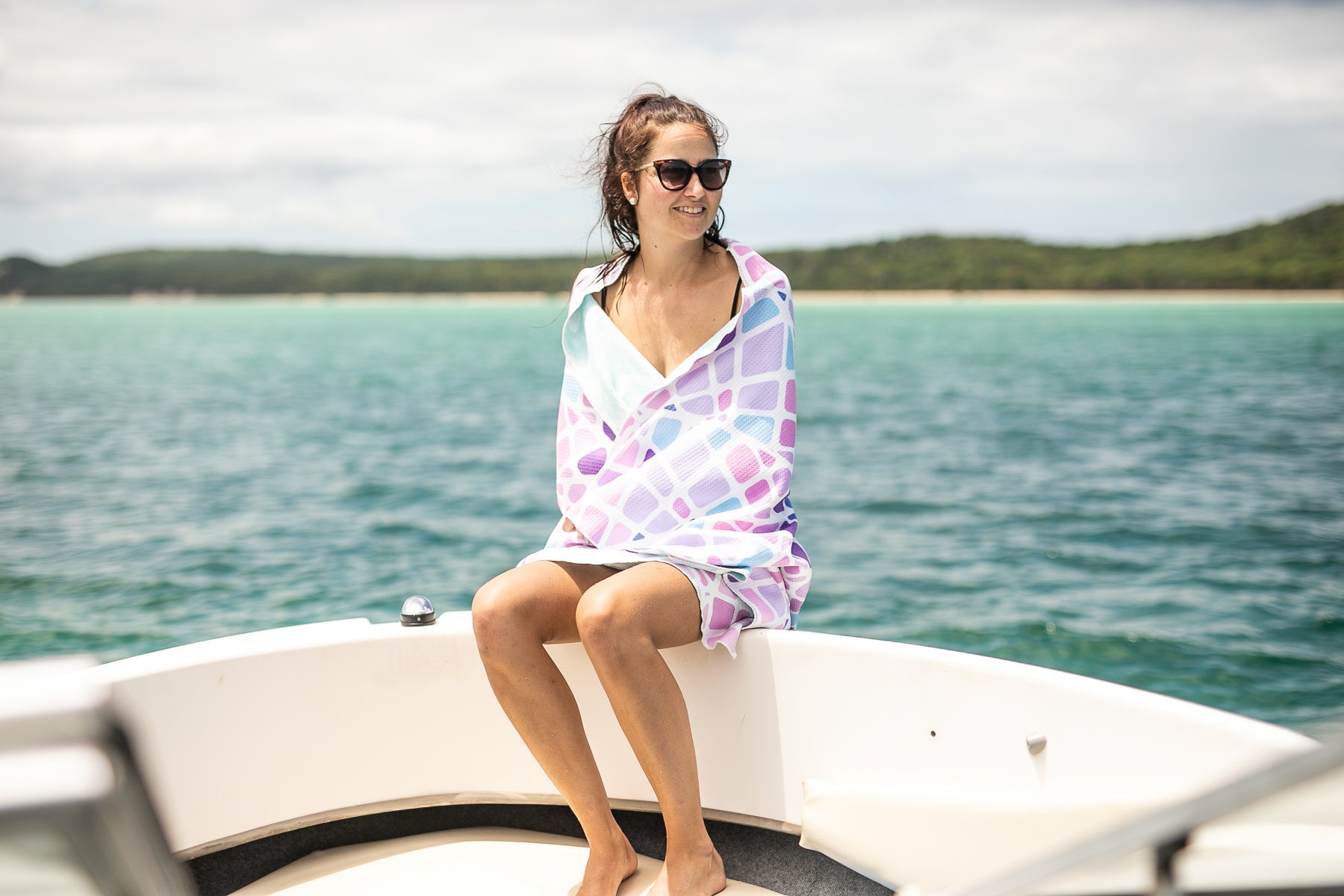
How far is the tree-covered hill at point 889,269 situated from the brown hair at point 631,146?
225 feet

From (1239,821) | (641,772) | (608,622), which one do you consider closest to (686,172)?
(608,622)

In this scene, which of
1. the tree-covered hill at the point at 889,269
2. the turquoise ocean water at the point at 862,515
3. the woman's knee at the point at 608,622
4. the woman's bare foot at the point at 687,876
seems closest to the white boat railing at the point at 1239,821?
the turquoise ocean water at the point at 862,515

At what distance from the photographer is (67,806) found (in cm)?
67

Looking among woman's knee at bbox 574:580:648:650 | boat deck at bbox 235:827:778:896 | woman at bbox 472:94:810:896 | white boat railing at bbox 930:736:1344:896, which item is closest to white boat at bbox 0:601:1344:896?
boat deck at bbox 235:827:778:896

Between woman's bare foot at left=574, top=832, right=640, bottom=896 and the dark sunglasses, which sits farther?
the dark sunglasses

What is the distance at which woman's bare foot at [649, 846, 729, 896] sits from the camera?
1906 mm

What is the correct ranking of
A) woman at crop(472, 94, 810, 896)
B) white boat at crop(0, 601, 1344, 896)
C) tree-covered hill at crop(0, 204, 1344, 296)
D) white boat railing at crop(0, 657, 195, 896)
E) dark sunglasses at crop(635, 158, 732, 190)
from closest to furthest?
white boat railing at crop(0, 657, 195, 896) → white boat at crop(0, 601, 1344, 896) → woman at crop(472, 94, 810, 896) → dark sunglasses at crop(635, 158, 732, 190) → tree-covered hill at crop(0, 204, 1344, 296)

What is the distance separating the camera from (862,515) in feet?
34.0

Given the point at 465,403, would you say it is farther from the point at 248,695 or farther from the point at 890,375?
the point at 248,695

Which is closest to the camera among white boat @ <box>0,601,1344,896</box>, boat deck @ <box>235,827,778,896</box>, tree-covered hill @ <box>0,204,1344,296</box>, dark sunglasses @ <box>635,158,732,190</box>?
white boat @ <box>0,601,1344,896</box>

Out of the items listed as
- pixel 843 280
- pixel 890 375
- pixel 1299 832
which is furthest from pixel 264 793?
pixel 843 280

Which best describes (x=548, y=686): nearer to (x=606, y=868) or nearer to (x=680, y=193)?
(x=606, y=868)

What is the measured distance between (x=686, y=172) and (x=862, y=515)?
27.8 ft

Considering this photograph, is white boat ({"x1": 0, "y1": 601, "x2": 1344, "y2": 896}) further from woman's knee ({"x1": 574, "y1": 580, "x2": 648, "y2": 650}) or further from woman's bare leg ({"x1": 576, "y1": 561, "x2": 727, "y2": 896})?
woman's knee ({"x1": 574, "y1": 580, "x2": 648, "y2": 650})
